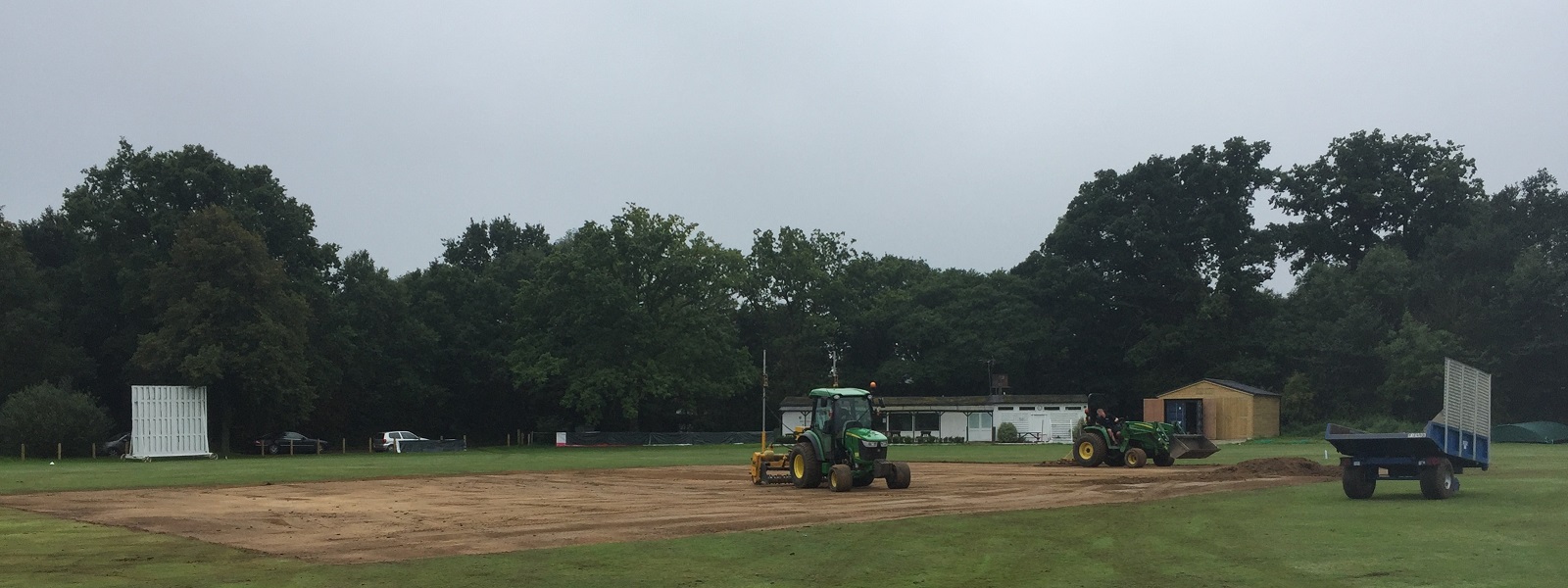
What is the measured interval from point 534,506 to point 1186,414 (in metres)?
48.1

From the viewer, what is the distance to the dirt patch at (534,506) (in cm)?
1570

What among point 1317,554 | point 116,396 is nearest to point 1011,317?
point 116,396

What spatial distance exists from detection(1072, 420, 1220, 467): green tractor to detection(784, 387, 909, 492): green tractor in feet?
33.6

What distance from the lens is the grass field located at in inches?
458

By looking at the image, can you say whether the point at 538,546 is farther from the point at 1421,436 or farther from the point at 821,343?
the point at 821,343

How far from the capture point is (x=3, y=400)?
57.0 m

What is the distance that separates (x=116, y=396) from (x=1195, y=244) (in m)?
59.8

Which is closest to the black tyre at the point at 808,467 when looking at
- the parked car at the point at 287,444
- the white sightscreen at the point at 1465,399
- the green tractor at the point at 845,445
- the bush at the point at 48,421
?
the green tractor at the point at 845,445

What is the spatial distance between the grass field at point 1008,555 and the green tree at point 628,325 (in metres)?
49.3

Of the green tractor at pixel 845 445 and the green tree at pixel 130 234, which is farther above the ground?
the green tree at pixel 130 234

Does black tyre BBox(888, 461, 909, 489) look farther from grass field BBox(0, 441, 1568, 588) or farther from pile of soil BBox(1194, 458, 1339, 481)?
pile of soil BBox(1194, 458, 1339, 481)

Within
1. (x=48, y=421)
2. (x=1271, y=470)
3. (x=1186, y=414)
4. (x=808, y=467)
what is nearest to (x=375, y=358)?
(x=48, y=421)

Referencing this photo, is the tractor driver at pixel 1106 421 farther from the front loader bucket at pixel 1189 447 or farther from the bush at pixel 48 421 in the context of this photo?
the bush at pixel 48 421

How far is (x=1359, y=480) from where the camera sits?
1961 centimetres
